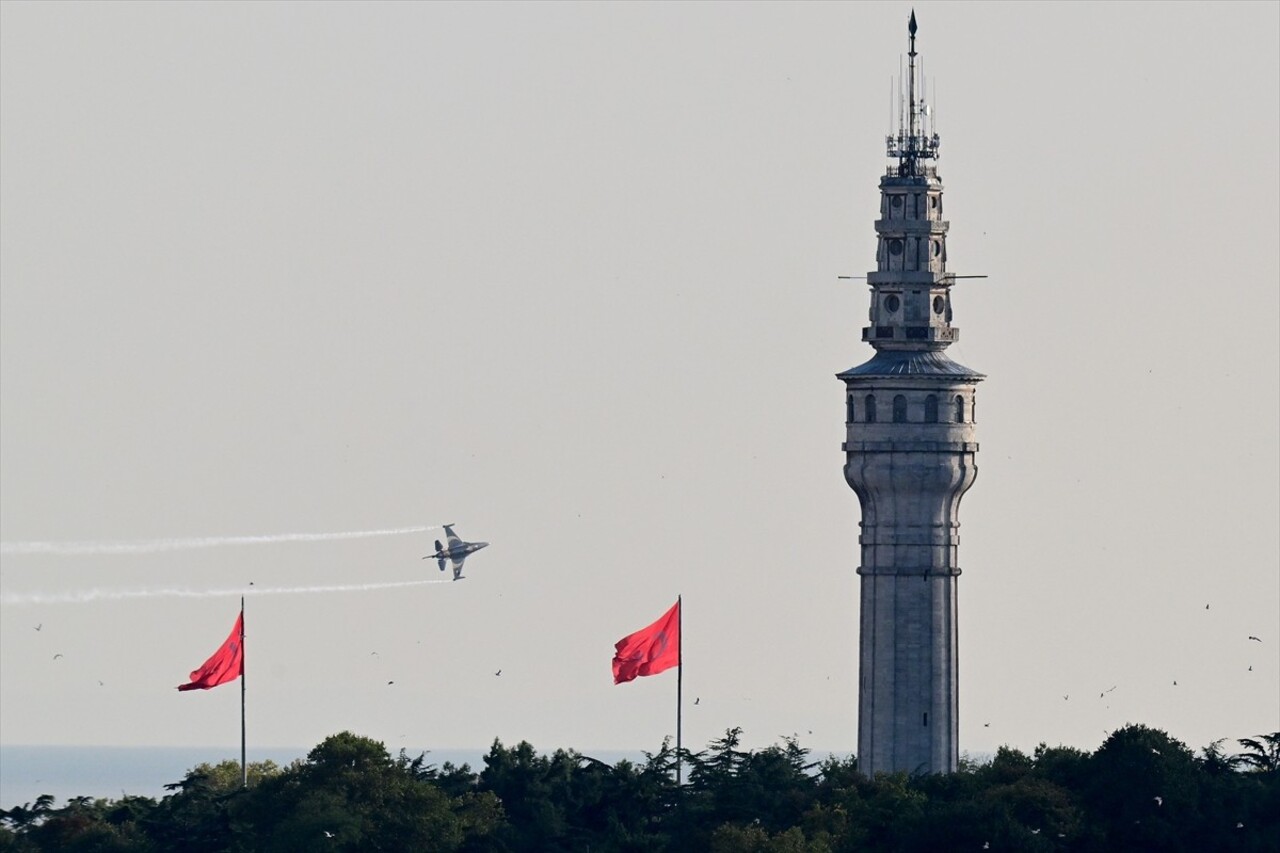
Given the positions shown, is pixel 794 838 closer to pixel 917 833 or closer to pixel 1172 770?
pixel 917 833

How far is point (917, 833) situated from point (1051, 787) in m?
8.13

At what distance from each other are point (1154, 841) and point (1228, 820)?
455 centimetres

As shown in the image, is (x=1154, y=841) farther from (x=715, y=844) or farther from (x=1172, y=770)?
(x=715, y=844)

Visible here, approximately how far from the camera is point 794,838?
194625 mm

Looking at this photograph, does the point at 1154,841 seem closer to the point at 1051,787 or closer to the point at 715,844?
the point at 1051,787

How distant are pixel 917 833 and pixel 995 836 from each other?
15.5 feet

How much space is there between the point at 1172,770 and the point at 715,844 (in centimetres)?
2397

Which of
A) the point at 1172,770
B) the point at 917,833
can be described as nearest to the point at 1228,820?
the point at 1172,770

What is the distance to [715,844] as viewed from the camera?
196750 millimetres

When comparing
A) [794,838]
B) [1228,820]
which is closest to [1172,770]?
[1228,820]

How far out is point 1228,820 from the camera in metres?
200

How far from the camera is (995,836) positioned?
7603 inches

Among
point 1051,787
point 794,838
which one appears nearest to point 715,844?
point 794,838

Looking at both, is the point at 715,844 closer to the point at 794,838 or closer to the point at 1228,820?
the point at 794,838
